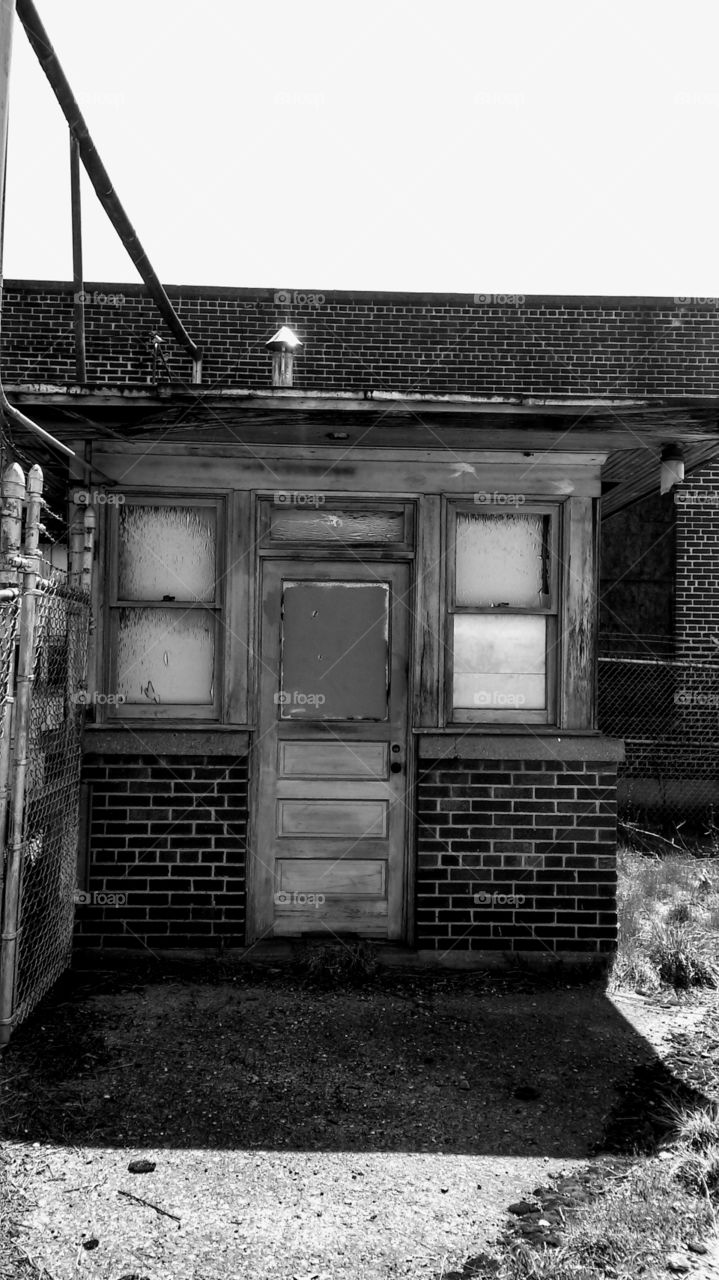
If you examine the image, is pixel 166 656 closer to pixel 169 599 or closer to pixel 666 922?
pixel 169 599

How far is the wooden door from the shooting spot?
5.80 m

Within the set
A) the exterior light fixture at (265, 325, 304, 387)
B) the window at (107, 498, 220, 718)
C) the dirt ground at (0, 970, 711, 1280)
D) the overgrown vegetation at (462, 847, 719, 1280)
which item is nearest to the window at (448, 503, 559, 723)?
the window at (107, 498, 220, 718)

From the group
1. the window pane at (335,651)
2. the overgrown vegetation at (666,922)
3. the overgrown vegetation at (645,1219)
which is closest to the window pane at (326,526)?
the window pane at (335,651)

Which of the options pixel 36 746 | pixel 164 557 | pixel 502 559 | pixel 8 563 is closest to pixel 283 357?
pixel 164 557

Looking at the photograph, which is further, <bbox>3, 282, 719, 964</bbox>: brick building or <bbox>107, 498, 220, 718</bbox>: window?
<bbox>107, 498, 220, 718</bbox>: window

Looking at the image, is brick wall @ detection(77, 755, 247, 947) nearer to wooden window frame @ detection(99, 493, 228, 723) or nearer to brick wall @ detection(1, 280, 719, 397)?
wooden window frame @ detection(99, 493, 228, 723)

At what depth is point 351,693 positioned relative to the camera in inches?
230

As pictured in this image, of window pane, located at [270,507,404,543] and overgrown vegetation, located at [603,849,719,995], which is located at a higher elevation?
window pane, located at [270,507,404,543]

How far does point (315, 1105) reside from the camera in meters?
3.95

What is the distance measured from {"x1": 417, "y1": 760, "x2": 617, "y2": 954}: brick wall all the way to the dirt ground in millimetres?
370

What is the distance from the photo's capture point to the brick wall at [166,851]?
562 centimetres

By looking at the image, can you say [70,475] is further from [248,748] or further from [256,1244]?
[256,1244]

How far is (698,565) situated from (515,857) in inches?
313

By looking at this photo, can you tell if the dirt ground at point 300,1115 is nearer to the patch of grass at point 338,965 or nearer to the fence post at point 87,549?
the patch of grass at point 338,965
